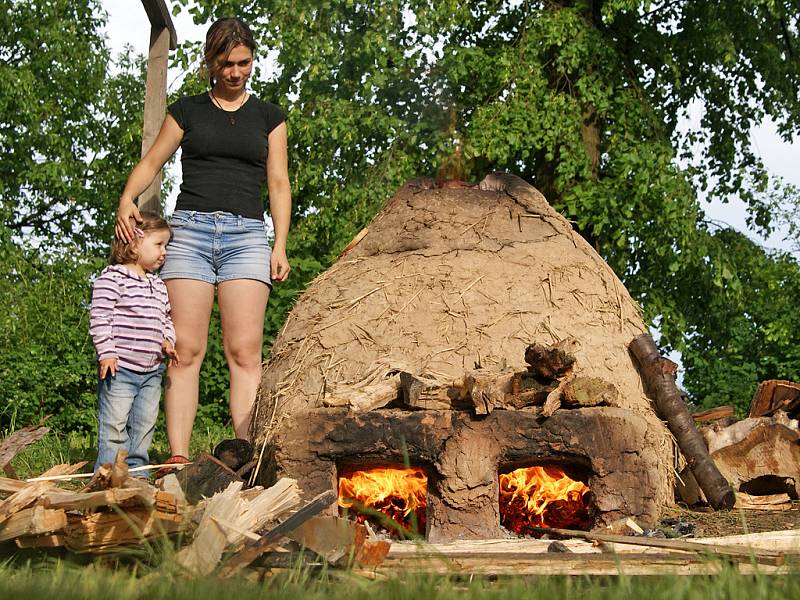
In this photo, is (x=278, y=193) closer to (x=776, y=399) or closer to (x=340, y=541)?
(x=340, y=541)

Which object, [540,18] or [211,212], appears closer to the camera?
[211,212]

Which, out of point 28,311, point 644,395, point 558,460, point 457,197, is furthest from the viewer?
point 28,311

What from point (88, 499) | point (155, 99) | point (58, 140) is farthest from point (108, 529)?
point (58, 140)

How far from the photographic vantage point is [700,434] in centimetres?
680

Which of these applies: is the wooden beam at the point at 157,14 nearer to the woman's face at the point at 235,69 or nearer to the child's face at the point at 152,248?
the woman's face at the point at 235,69

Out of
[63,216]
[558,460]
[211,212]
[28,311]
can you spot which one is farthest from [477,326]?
[63,216]

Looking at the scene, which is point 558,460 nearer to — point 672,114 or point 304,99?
point 304,99

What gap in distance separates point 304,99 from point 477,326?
25.2ft

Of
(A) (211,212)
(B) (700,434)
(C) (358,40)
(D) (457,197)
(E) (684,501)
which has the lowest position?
(E) (684,501)

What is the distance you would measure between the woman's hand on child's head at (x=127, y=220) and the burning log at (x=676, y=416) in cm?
324

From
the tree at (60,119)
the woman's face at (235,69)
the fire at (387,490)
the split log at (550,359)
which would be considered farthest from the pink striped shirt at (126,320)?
the tree at (60,119)

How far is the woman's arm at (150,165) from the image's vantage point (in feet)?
19.4

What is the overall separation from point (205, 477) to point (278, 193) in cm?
189

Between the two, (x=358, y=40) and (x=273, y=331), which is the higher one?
(x=358, y=40)
